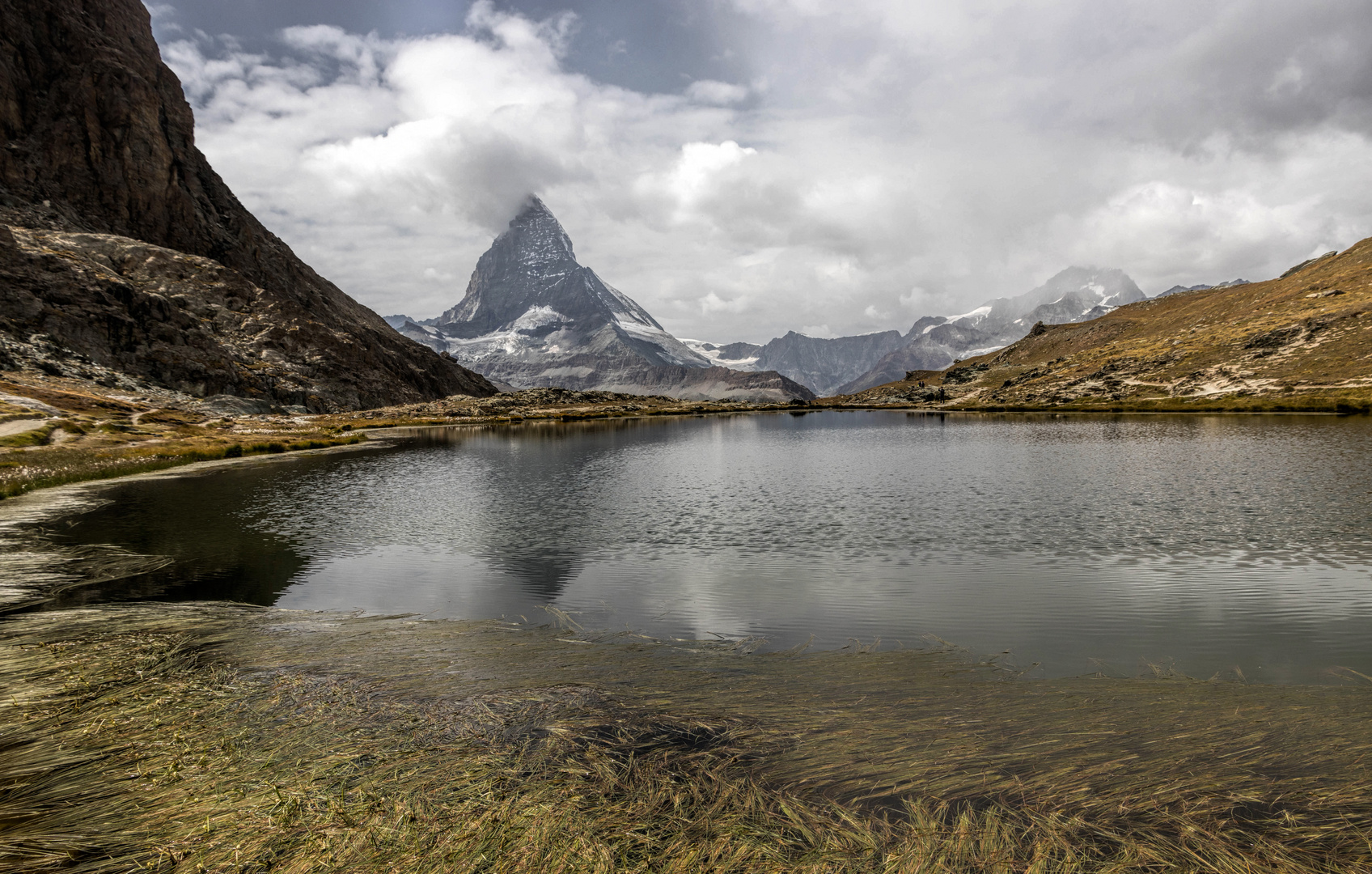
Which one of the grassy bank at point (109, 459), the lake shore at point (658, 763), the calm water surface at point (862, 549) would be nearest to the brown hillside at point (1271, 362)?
the calm water surface at point (862, 549)

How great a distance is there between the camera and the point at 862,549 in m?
26.8

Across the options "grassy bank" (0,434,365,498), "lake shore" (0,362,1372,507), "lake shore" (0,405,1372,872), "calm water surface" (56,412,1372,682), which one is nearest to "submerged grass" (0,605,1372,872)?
"lake shore" (0,405,1372,872)

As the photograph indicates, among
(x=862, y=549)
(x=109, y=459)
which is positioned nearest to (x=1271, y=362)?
(x=862, y=549)

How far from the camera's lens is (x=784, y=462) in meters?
66.1

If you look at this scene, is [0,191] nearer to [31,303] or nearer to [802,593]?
[31,303]

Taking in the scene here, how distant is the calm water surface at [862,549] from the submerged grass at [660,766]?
3.22 meters

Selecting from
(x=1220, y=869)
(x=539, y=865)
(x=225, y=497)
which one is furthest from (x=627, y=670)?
(x=225, y=497)

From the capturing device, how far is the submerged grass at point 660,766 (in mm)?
7922

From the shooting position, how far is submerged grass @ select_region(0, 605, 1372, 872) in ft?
26.0

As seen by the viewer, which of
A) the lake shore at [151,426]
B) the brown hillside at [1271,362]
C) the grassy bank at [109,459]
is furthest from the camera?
the brown hillside at [1271,362]

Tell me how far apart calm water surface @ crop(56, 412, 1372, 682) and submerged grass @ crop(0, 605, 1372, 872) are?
3.22 metres

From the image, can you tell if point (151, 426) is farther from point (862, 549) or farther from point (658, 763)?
point (658, 763)

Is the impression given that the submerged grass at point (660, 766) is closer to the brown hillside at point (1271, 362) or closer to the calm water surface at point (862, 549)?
the calm water surface at point (862, 549)

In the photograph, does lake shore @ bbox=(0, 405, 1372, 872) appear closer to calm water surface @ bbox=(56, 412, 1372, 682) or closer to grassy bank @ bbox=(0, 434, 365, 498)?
calm water surface @ bbox=(56, 412, 1372, 682)
